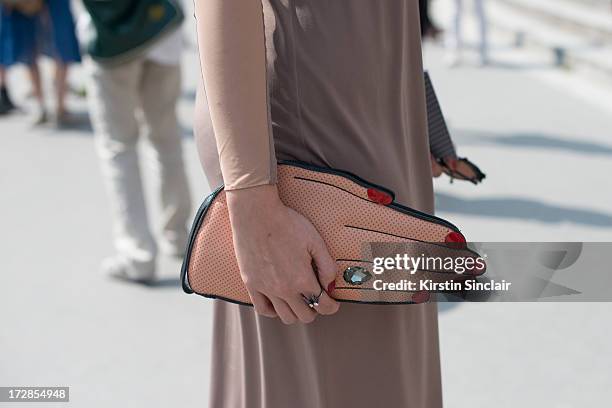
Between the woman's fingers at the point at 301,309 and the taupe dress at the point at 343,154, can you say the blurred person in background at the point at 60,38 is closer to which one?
the taupe dress at the point at 343,154

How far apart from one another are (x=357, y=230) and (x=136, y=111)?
3.02 metres

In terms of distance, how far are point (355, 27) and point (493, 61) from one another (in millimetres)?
7730

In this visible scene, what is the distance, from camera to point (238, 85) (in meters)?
1.35

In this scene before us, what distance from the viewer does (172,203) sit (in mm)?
4367

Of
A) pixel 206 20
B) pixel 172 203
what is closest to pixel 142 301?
pixel 172 203

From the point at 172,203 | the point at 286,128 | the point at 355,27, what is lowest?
the point at 172,203

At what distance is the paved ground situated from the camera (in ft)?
11.1

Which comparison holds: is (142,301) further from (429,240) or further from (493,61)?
(493,61)

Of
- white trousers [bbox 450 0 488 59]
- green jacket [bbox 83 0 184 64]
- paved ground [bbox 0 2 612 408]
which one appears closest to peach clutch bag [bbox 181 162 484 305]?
paved ground [bbox 0 2 612 408]

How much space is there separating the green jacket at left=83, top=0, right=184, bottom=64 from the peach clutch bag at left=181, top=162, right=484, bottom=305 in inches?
103

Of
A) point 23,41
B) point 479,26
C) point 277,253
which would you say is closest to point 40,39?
point 23,41

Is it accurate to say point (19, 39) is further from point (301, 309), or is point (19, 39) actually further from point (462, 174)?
point (301, 309)

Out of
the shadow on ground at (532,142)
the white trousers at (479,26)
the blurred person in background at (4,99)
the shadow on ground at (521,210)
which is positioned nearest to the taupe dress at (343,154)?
the shadow on ground at (521,210)

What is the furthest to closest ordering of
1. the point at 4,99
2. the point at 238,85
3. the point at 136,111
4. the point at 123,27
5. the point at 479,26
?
the point at 479,26, the point at 4,99, the point at 136,111, the point at 123,27, the point at 238,85
